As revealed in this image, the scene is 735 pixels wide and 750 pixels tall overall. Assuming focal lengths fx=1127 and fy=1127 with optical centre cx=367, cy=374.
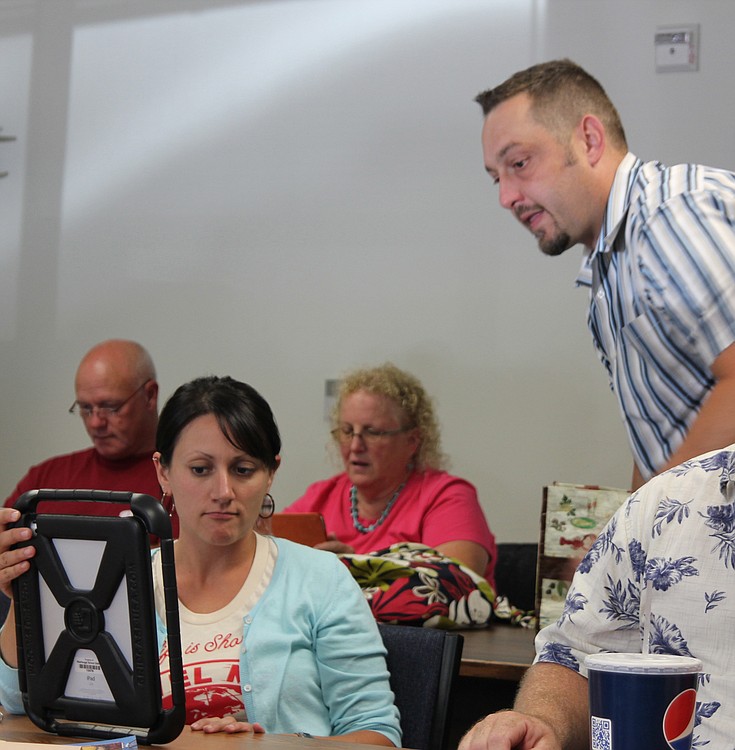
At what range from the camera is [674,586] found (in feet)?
3.91

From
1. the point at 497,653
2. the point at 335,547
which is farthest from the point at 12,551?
the point at 335,547

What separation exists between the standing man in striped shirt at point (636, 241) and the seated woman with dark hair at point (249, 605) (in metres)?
0.57

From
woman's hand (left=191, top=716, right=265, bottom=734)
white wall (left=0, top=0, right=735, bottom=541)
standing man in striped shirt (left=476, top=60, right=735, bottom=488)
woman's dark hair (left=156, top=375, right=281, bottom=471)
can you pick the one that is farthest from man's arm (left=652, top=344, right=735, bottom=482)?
white wall (left=0, top=0, right=735, bottom=541)

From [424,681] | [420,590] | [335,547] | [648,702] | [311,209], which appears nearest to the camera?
[648,702]

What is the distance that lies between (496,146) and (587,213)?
218mm

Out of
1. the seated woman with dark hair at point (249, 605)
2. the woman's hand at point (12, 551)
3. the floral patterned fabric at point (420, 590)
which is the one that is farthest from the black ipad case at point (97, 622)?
the floral patterned fabric at point (420, 590)

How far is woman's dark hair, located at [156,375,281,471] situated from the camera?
1.80m

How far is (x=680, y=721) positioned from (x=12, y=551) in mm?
773

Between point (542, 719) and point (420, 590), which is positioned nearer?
point (542, 719)

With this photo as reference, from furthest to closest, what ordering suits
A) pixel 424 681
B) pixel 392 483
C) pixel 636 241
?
1. pixel 392 483
2. pixel 636 241
3. pixel 424 681

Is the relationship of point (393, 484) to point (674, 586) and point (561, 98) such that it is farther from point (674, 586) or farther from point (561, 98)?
point (674, 586)

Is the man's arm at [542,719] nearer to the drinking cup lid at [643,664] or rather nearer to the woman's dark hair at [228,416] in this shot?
the drinking cup lid at [643,664]

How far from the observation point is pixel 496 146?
2.13 metres

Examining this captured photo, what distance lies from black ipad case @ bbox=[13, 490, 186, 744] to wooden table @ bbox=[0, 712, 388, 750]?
2cm
